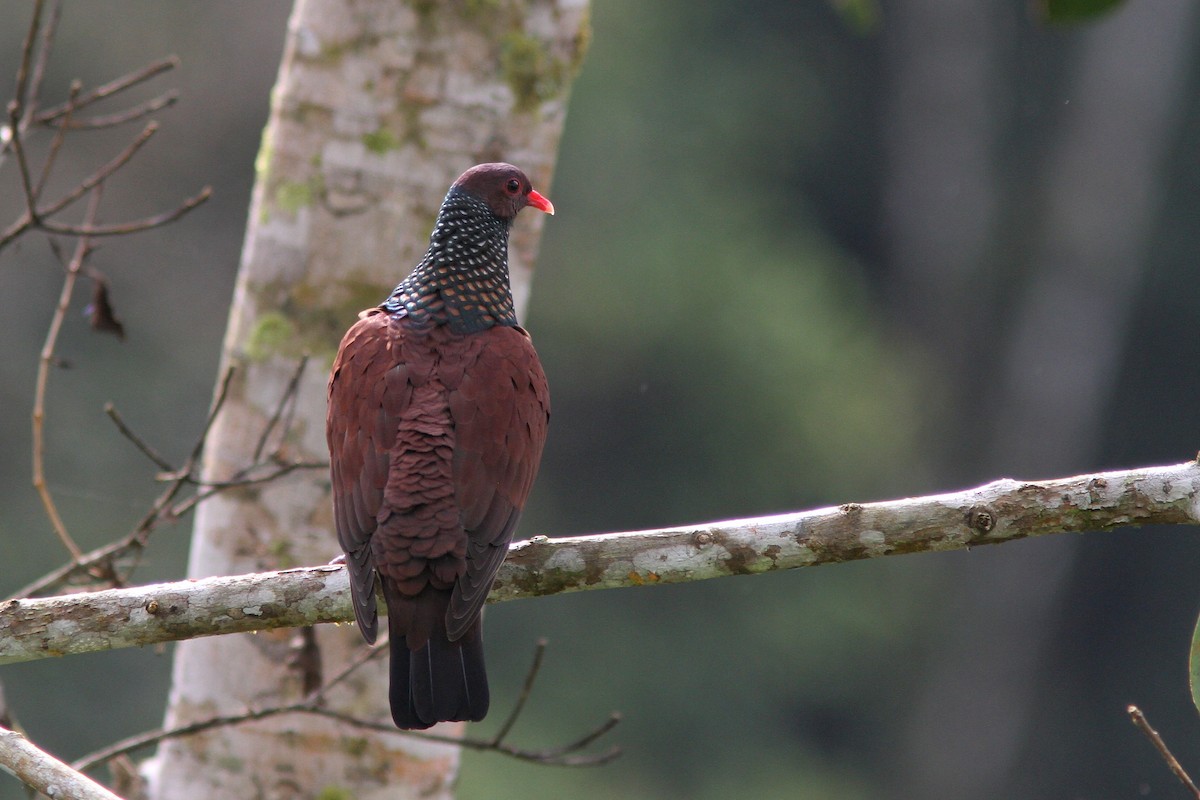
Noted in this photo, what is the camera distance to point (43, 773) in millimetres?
1966

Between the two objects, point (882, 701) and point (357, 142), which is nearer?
point (357, 142)

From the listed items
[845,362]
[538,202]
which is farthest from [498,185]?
[845,362]

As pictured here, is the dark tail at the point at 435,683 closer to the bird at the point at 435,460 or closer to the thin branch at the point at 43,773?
the bird at the point at 435,460

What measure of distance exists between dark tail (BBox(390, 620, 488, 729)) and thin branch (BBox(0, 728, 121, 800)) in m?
0.59

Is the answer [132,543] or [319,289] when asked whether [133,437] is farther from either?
[319,289]

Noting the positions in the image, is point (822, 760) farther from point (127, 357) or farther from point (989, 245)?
point (127, 357)

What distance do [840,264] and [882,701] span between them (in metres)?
4.86

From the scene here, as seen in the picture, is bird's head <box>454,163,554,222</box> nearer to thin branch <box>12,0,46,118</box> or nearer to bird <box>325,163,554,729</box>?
bird <box>325,163,554,729</box>

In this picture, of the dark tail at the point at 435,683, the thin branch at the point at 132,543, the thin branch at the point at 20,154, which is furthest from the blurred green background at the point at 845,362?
the dark tail at the point at 435,683

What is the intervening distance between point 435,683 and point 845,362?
1243 cm

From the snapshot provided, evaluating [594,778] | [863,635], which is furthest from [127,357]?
[863,635]

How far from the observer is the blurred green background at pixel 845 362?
13.8 meters

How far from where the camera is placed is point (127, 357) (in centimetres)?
1223

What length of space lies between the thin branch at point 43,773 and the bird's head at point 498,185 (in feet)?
5.40
